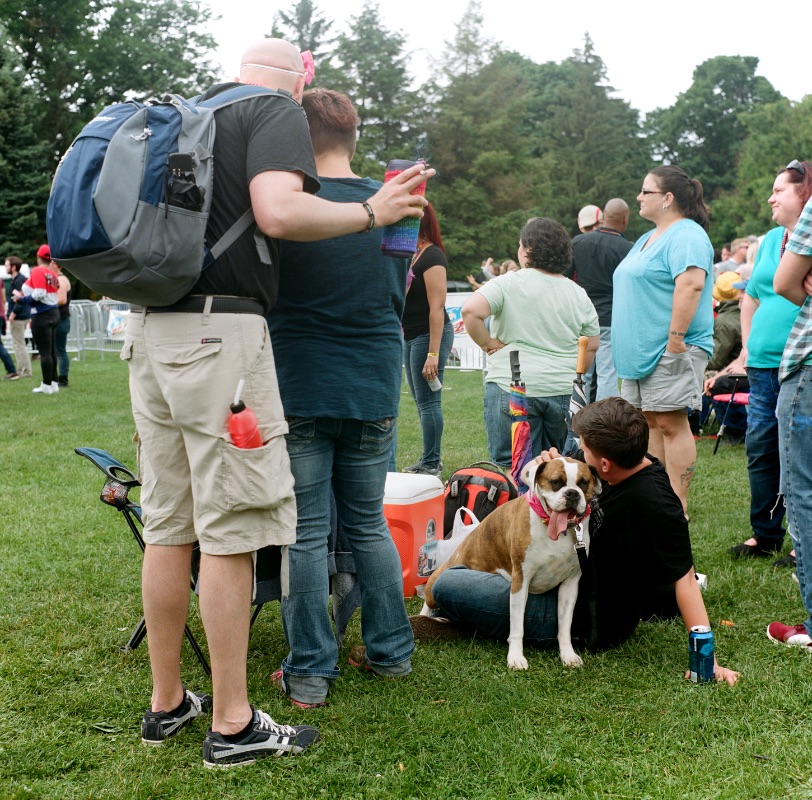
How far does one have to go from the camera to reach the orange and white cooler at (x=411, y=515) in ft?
13.9

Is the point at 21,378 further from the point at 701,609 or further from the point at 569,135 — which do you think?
the point at 569,135

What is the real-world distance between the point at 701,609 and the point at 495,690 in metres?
0.82

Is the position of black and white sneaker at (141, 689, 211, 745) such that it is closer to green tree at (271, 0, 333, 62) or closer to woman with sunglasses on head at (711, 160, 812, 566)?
woman with sunglasses on head at (711, 160, 812, 566)

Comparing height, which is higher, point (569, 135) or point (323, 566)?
point (569, 135)

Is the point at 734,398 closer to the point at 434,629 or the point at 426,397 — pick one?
the point at 426,397

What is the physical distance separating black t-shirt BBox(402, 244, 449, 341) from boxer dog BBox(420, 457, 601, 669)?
298 cm

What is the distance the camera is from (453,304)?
17625 millimetres

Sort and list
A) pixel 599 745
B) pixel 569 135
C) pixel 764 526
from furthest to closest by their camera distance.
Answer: pixel 569 135 < pixel 764 526 < pixel 599 745

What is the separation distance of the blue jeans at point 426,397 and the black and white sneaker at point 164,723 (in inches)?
163

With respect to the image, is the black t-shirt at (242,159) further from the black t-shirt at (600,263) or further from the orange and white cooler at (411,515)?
the black t-shirt at (600,263)

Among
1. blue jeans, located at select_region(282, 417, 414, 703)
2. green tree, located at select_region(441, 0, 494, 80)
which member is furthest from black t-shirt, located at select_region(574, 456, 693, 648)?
green tree, located at select_region(441, 0, 494, 80)

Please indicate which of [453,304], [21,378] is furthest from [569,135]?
[21,378]

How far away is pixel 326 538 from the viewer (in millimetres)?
3180

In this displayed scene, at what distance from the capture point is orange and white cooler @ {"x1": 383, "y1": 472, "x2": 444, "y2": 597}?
424 centimetres
